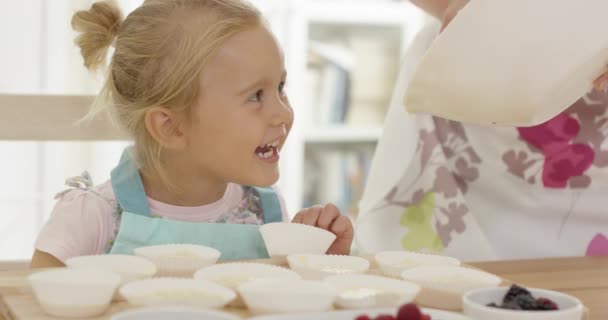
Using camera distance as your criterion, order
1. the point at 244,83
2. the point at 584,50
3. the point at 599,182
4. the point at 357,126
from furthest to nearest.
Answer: the point at 357,126
the point at 599,182
the point at 244,83
the point at 584,50

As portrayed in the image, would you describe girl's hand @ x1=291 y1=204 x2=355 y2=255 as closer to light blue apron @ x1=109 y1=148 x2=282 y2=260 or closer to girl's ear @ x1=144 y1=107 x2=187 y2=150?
light blue apron @ x1=109 y1=148 x2=282 y2=260

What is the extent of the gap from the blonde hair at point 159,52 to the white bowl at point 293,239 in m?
0.27

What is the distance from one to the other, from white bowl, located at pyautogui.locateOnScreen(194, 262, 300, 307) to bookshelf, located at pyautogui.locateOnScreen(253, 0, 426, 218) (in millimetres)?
1928

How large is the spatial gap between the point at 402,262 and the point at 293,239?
0.15m

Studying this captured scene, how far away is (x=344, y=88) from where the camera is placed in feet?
9.98

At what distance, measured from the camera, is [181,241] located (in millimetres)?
1139

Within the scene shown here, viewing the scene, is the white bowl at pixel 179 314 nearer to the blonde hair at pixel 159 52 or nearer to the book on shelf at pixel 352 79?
the blonde hair at pixel 159 52

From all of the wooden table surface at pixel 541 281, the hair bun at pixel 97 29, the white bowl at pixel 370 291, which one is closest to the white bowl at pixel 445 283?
the white bowl at pixel 370 291

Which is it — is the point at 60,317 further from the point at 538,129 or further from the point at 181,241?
the point at 538,129

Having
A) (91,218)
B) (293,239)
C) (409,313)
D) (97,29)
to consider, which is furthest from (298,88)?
(409,313)

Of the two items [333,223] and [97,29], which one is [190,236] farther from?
[97,29]

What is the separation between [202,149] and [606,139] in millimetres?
659

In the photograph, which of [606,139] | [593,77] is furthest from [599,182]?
[593,77]

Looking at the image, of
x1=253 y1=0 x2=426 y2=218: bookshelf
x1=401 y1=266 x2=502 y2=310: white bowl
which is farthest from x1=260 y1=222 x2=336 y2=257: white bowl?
x1=253 y1=0 x2=426 y2=218: bookshelf
